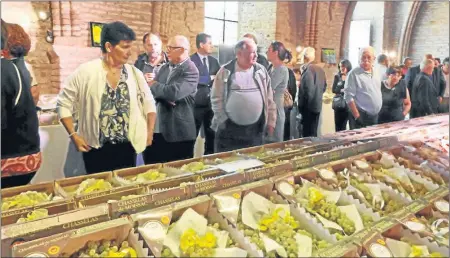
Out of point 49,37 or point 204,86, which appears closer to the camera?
point 49,37

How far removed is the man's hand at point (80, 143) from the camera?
266 cm

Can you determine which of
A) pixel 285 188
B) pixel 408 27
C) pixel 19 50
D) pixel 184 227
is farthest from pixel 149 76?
pixel 408 27

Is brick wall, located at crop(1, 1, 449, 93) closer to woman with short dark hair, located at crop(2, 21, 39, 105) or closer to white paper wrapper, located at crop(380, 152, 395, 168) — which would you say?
woman with short dark hair, located at crop(2, 21, 39, 105)

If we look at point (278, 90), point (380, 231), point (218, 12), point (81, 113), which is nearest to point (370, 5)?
point (218, 12)

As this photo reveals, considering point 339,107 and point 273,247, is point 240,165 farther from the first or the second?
point 339,107

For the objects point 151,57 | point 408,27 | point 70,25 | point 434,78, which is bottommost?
point 434,78

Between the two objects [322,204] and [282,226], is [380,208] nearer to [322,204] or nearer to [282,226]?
[322,204]

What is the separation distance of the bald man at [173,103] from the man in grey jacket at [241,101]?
246 millimetres

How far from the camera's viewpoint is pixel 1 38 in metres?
2.35

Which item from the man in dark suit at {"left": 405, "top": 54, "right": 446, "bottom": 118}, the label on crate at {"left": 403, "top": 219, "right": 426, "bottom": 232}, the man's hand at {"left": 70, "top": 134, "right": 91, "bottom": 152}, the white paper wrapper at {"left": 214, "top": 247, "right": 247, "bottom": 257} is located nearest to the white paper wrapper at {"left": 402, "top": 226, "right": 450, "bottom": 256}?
the label on crate at {"left": 403, "top": 219, "right": 426, "bottom": 232}

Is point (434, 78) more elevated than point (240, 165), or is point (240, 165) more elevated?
point (434, 78)

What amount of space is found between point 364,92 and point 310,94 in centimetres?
65

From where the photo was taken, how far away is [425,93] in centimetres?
527

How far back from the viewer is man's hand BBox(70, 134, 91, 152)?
2656 millimetres
